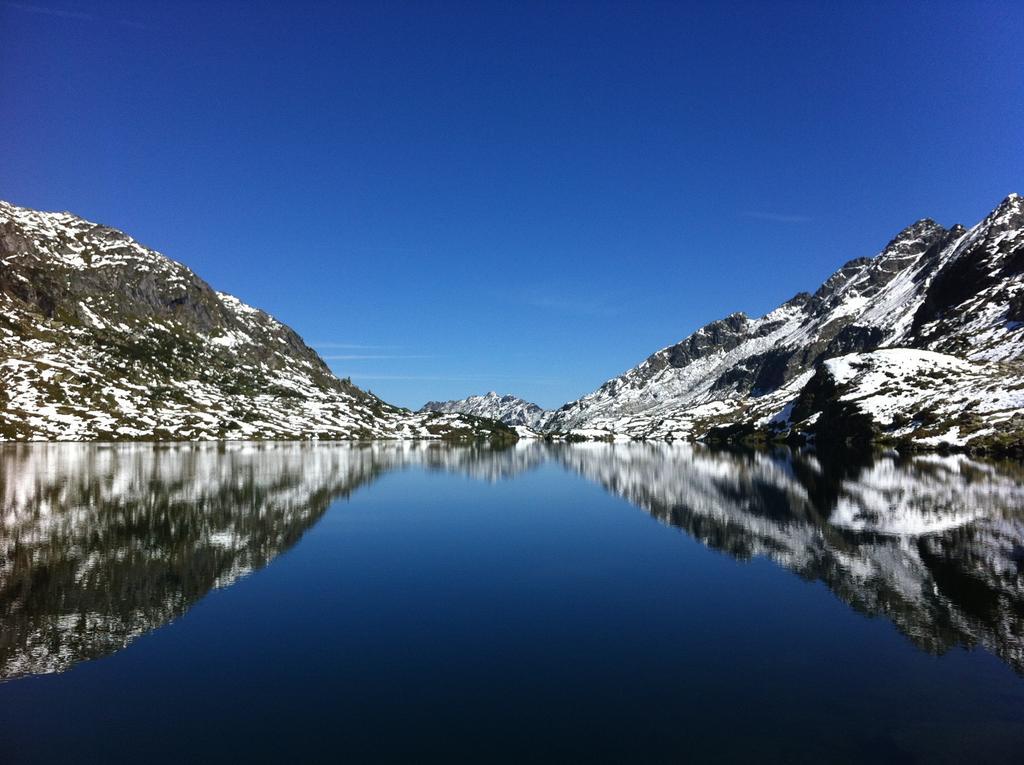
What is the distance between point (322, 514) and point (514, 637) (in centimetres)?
5169

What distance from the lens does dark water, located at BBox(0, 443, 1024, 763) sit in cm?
2094

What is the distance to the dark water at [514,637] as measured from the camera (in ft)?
68.7

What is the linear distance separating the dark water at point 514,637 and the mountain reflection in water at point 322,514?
0.32 meters

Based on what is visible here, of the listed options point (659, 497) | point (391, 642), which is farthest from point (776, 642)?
point (659, 497)

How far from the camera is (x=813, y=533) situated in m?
59.4

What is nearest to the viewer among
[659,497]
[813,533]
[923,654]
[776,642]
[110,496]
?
[923,654]

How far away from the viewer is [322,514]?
77.2 meters

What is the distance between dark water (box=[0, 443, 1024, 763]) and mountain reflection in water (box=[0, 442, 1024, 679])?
319 millimetres

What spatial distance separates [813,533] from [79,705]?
2286 inches

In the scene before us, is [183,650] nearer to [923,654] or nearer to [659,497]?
[923,654]

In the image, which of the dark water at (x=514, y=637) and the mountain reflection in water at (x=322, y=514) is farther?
the mountain reflection in water at (x=322, y=514)

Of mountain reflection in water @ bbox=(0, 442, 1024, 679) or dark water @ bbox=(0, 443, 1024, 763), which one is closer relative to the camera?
dark water @ bbox=(0, 443, 1024, 763)

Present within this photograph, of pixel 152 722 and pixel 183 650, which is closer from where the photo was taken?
pixel 152 722

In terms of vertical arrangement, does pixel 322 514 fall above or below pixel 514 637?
above
